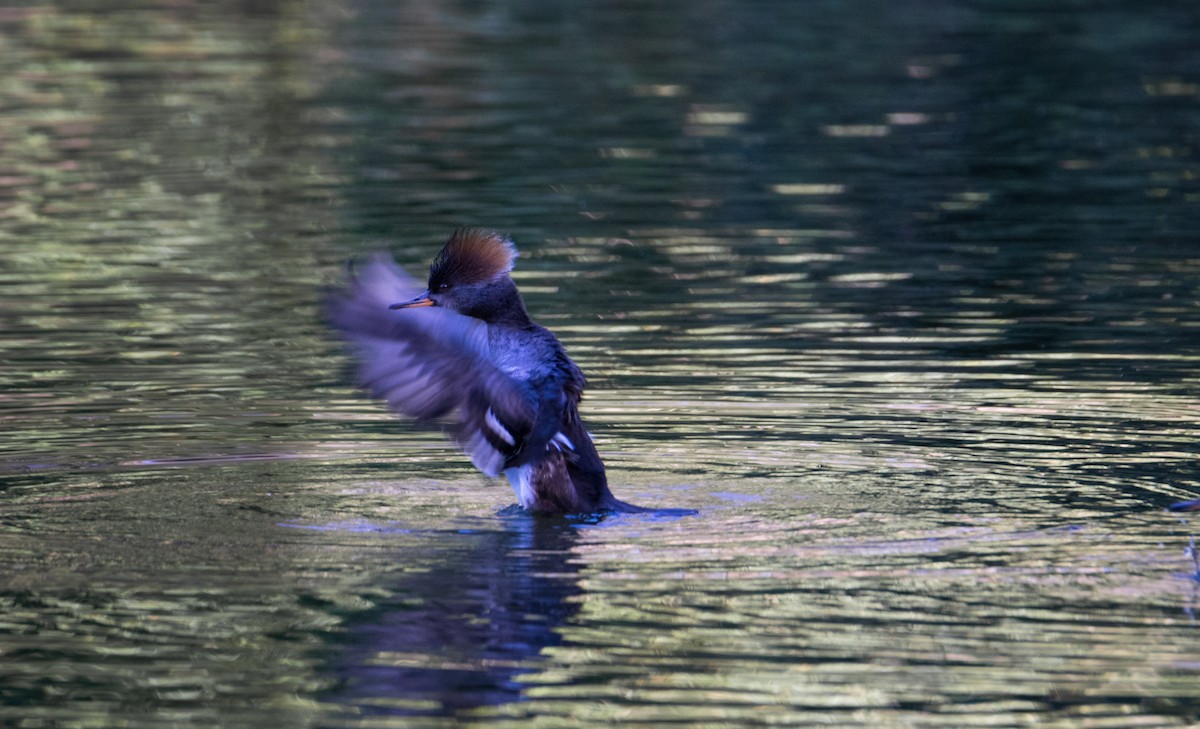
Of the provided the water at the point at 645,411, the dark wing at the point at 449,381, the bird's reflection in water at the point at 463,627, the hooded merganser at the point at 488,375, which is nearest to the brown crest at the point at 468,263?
the hooded merganser at the point at 488,375

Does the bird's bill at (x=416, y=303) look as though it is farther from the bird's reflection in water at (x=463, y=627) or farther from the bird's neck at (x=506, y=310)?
the bird's reflection in water at (x=463, y=627)

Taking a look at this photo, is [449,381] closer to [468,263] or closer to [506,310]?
[506,310]

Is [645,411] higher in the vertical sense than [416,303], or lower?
lower

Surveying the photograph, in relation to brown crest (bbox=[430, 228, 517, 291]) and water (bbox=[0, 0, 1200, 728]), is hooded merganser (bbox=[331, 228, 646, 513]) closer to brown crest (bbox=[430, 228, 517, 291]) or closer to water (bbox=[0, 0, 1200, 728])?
brown crest (bbox=[430, 228, 517, 291])

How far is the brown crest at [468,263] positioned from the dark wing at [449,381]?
8.3 inches

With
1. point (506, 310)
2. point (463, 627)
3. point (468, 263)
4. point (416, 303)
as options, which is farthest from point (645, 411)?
→ point (463, 627)

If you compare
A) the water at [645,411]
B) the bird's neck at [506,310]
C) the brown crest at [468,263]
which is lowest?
the water at [645,411]

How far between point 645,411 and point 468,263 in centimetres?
225

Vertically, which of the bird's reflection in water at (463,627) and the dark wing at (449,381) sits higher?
the dark wing at (449,381)

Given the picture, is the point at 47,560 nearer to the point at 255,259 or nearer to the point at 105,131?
the point at 255,259

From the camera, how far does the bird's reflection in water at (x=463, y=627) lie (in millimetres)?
6980

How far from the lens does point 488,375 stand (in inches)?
373

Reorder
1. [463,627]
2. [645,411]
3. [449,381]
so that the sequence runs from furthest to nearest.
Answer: [645,411] → [449,381] → [463,627]

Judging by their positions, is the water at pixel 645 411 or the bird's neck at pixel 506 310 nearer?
the water at pixel 645 411
